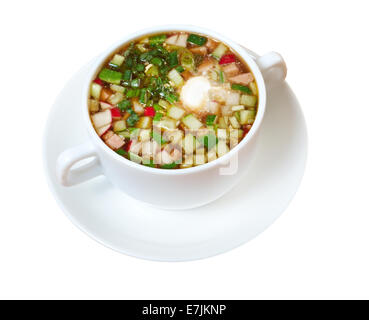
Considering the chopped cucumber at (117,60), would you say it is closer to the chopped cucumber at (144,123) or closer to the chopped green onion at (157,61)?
the chopped green onion at (157,61)

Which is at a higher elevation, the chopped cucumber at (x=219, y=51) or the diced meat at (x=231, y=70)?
the chopped cucumber at (x=219, y=51)

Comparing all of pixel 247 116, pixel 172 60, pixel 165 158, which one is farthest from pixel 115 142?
pixel 247 116

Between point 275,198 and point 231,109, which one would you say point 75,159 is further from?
point 275,198

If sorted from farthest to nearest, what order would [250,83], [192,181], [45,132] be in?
1. [45,132]
2. [250,83]
3. [192,181]

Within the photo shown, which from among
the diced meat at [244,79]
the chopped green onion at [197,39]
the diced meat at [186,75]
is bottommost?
the diced meat at [244,79]

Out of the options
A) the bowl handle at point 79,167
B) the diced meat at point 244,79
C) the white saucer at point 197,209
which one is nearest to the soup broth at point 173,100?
the diced meat at point 244,79

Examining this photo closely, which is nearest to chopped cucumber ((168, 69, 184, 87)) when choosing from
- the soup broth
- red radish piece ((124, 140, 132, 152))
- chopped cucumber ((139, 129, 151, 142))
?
the soup broth

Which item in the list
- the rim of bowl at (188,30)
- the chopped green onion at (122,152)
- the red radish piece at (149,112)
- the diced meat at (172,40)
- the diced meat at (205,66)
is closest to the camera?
the rim of bowl at (188,30)

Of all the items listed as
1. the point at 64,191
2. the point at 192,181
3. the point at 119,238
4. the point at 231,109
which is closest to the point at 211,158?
the point at 192,181
